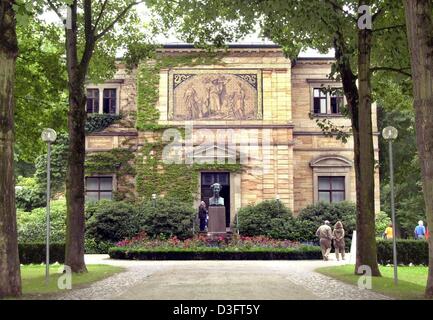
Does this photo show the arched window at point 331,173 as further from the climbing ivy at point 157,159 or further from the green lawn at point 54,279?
the green lawn at point 54,279

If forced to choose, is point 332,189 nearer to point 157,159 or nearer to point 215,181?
point 215,181

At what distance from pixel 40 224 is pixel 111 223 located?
3470mm

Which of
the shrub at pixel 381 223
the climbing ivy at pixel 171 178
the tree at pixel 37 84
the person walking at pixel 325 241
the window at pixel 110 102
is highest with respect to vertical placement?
the window at pixel 110 102

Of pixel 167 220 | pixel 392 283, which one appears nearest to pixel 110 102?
pixel 167 220

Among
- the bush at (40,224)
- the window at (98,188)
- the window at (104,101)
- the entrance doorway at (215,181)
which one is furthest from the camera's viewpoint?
the window at (104,101)

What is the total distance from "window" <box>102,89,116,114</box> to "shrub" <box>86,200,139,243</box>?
703cm

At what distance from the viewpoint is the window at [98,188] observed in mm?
35812

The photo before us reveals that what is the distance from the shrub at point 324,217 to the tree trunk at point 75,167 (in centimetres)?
1716

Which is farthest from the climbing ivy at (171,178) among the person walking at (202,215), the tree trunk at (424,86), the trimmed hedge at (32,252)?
the tree trunk at (424,86)

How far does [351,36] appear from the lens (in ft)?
56.5

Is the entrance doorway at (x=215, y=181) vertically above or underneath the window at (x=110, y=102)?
underneath
